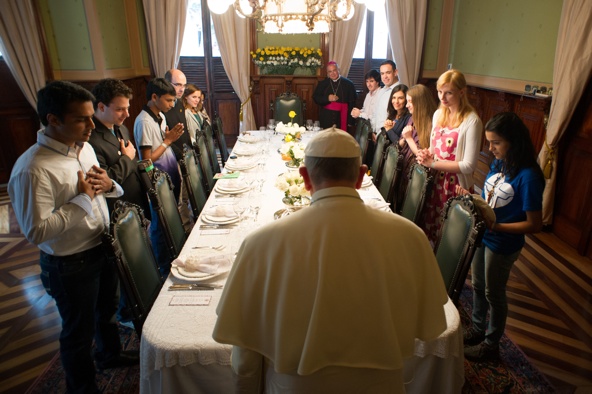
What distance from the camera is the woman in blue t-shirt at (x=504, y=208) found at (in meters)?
1.94

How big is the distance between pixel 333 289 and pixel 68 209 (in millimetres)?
1296

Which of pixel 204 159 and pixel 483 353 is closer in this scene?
pixel 483 353

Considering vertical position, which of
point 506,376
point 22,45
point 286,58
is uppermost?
point 22,45

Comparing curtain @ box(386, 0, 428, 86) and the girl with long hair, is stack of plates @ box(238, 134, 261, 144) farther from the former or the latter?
curtain @ box(386, 0, 428, 86)

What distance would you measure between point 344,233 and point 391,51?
21.8 ft

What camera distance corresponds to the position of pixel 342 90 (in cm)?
593

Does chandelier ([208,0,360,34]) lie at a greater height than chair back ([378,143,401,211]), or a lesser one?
greater

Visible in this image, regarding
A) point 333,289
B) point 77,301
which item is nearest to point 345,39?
point 77,301

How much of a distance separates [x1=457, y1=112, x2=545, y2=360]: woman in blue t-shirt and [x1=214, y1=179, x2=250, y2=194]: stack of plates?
5.33 ft

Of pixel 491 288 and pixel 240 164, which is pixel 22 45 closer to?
pixel 240 164

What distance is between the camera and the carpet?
7.09 ft

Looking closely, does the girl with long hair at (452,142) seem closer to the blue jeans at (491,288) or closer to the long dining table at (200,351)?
the blue jeans at (491,288)

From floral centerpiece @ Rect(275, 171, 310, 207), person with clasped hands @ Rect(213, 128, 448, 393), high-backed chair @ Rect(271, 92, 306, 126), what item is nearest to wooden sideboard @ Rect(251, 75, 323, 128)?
high-backed chair @ Rect(271, 92, 306, 126)

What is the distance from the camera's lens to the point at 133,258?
179cm
